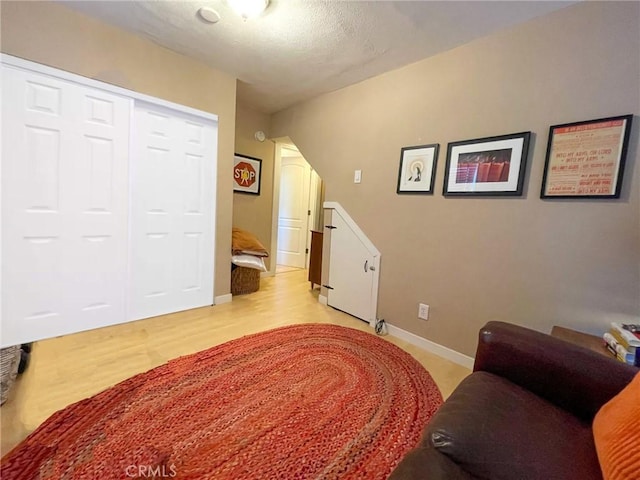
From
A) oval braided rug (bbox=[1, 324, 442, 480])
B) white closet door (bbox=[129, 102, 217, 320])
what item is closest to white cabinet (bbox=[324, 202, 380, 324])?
oval braided rug (bbox=[1, 324, 442, 480])

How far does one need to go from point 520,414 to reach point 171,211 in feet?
9.12

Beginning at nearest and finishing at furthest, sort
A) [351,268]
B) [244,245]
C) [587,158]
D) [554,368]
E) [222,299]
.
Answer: [554,368]
[587,158]
[351,268]
[222,299]
[244,245]

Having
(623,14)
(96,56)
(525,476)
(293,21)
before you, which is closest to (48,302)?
(96,56)

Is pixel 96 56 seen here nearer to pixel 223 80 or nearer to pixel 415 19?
pixel 223 80

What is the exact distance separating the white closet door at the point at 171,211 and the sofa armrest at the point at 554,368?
8.38ft

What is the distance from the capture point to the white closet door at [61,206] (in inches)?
73.3

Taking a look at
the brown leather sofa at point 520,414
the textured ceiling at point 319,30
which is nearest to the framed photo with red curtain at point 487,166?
the textured ceiling at point 319,30

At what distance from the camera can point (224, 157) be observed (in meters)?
2.88

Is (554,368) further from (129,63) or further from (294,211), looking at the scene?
(294,211)

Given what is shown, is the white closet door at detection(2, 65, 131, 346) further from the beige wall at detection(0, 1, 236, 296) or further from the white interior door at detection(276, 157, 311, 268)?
the white interior door at detection(276, 157, 311, 268)

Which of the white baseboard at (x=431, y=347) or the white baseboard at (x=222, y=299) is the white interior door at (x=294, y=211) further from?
the white baseboard at (x=431, y=347)

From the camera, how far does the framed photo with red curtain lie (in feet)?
5.90

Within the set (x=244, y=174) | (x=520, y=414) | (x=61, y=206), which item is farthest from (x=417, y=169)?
(x=61, y=206)

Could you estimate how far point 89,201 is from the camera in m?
2.14
